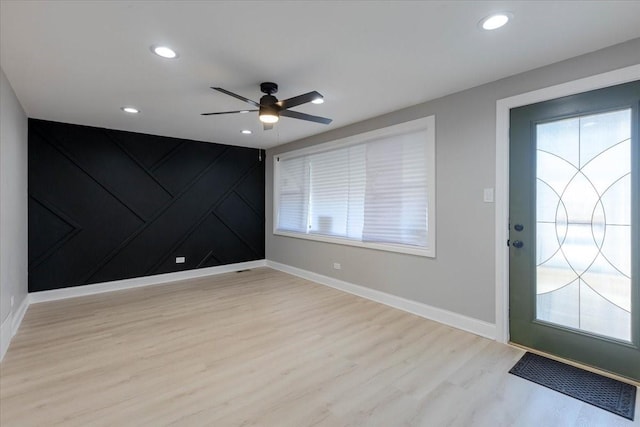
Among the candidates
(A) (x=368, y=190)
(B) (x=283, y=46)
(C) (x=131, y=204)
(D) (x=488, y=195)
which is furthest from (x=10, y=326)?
(D) (x=488, y=195)

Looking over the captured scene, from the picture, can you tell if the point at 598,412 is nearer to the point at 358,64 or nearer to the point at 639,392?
the point at 639,392

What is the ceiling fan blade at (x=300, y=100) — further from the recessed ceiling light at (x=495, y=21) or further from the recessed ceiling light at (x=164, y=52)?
the recessed ceiling light at (x=495, y=21)

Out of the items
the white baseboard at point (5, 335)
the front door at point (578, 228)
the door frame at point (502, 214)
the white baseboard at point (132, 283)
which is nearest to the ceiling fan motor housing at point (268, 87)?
the door frame at point (502, 214)

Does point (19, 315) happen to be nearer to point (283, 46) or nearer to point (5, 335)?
point (5, 335)

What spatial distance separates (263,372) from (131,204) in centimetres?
386

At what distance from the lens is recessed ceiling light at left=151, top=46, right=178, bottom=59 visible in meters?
2.29

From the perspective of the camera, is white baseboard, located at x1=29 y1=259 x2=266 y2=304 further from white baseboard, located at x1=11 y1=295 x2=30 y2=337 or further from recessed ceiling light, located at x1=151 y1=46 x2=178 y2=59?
recessed ceiling light, located at x1=151 y1=46 x2=178 y2=59

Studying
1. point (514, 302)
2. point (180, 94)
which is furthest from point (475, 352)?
point (180, 94)

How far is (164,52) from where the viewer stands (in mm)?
2348

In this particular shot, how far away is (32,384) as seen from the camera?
87.2 inches

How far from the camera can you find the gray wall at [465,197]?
276cm

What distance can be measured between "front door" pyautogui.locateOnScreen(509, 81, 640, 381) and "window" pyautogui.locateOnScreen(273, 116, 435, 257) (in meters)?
0.92

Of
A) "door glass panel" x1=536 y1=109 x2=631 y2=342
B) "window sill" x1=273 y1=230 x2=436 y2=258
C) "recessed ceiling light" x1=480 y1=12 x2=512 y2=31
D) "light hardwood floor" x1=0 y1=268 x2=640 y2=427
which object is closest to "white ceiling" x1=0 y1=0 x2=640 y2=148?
"recessed ceiling light" x1=480 y1=12 x2=512 y2=31

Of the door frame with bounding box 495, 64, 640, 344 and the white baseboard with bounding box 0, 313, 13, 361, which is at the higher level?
the door frame with bounding box 495, 64, 640, 344
